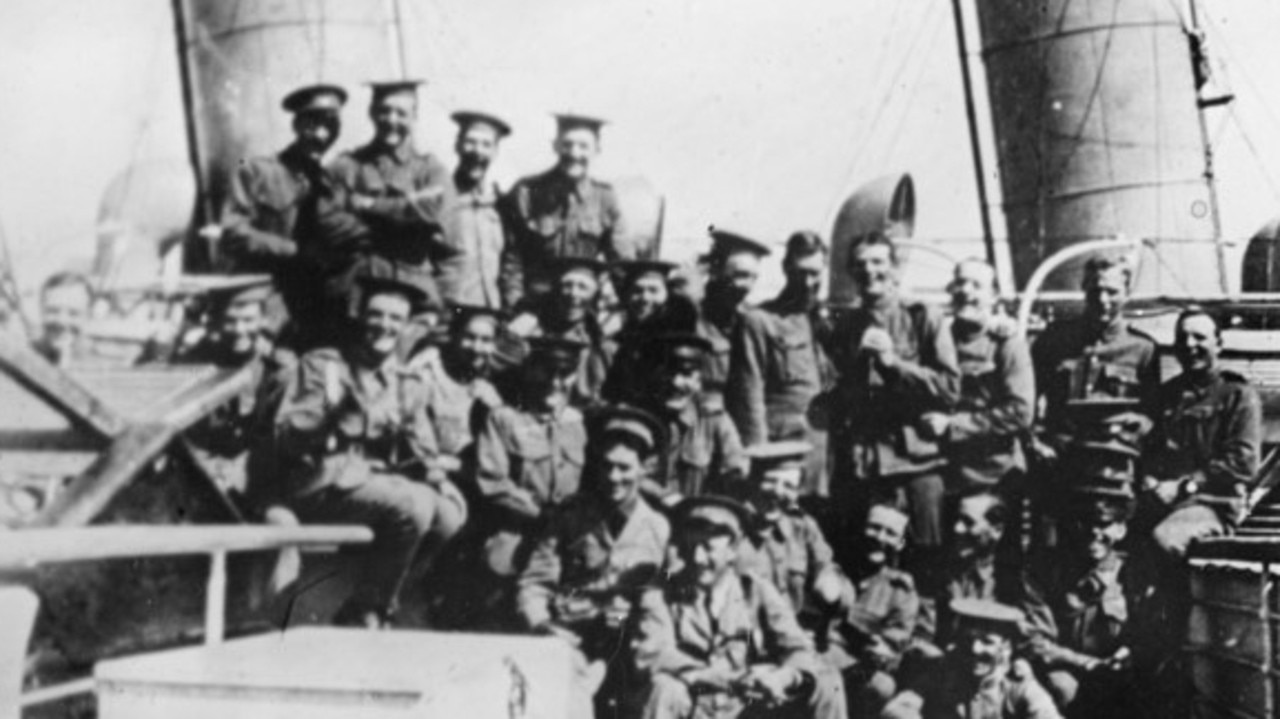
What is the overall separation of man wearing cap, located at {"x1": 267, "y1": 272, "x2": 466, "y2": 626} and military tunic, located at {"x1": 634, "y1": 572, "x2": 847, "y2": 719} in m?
0.73

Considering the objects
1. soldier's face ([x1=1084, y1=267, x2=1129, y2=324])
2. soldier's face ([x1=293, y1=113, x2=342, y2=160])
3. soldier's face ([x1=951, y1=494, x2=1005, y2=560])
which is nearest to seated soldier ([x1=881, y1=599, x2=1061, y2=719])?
soldier's face ([x1=951, y1=494, x2=1005, y2=560])

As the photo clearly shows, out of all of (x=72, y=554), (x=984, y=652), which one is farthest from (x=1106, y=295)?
(x=72, y=554)

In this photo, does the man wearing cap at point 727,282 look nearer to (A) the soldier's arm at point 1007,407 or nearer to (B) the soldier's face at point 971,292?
(B) the soldier's face at point 971,292

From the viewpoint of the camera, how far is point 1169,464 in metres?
5.41

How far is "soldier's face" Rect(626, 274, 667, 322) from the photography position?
4.91 meters

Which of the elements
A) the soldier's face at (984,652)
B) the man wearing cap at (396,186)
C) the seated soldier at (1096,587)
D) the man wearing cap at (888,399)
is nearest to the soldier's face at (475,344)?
the man wearing cap at (396,186)

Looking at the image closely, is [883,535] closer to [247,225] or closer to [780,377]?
[780,377]

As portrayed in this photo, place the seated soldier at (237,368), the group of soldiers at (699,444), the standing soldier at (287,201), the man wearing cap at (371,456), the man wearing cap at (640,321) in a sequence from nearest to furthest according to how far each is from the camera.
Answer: the man wearing cap at (371,456)
the seated soldier at (237,368)
the group of soldiers at (699,444)
the standing soldier at (287,201)
the man wearing cap at (640,321)

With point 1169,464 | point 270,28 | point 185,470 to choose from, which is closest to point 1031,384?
point 1169,464

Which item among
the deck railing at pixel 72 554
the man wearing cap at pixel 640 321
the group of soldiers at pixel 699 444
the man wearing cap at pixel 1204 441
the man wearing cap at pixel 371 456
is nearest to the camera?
the deck railing at pixel 72 554

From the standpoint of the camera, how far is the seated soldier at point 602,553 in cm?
409

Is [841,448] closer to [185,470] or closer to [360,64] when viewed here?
[185,470]

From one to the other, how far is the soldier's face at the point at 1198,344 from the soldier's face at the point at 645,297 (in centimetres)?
228

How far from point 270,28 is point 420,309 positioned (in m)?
2.80
